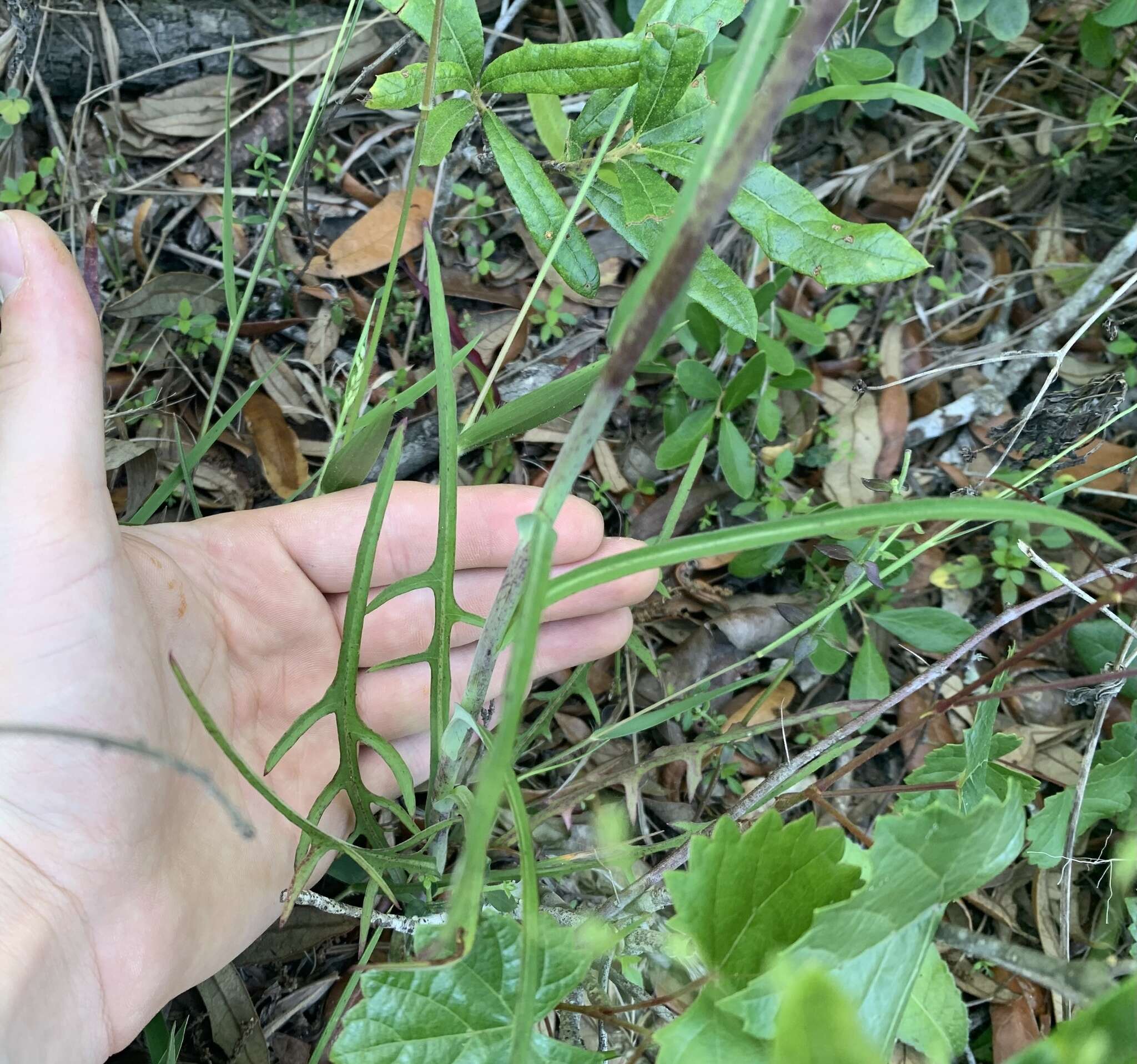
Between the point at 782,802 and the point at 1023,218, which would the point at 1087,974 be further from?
the point at 1023,218

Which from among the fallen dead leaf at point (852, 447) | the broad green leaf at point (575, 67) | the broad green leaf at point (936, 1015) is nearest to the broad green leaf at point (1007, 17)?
the fallen dead leaf at point (852, 447)

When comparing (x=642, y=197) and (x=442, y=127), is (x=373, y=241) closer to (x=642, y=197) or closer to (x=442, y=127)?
(x=442, y=127)

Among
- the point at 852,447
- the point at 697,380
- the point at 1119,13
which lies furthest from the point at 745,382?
the point at 1119,13

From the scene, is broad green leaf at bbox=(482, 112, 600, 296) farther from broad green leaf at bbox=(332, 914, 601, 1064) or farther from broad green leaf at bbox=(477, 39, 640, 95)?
broad green leaf at bbox=(332, 914, 601, 1064)

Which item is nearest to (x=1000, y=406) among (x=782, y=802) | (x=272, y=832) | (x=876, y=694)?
(x=876, y=694)

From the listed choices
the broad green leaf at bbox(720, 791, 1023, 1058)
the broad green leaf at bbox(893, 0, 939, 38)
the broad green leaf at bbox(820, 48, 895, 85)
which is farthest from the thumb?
the broad green leaf at bbox(893, 0, 939, 38)
